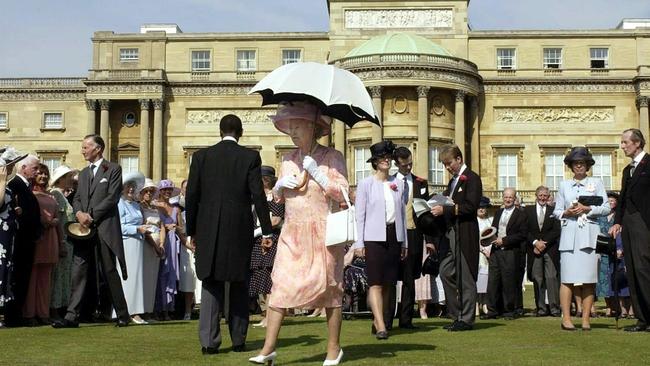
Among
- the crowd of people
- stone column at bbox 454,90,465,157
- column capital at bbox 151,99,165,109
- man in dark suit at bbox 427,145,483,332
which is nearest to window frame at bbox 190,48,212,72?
column capital at bbox 151,99,165,109

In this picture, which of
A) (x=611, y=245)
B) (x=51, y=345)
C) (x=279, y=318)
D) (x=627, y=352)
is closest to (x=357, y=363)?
(x=279, y=318)

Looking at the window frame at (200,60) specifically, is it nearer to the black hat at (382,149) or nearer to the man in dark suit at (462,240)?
the man in dark suit at (462,240)

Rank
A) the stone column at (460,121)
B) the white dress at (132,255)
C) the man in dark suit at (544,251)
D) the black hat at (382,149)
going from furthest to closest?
the stone column at (460,121), the man in dark suit at (544,251), the white dress at (132,255), the black hat at (382,149)

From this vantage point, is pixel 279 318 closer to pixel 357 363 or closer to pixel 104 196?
pixel 357 363

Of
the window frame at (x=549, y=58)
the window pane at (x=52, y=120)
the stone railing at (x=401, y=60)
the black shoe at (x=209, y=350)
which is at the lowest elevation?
the black shoe at (x=209, y=350)

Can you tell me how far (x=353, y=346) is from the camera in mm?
10297

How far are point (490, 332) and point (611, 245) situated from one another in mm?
1990

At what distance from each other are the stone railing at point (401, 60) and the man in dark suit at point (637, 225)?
35.9 meters

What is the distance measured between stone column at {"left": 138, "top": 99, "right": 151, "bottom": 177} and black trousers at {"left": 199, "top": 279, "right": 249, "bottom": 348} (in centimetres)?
4379

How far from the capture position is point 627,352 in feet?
31.4

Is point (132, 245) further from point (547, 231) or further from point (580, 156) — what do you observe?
point (547, 231)

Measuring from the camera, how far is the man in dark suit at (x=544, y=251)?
55.4 ft

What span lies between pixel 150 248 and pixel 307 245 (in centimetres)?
677

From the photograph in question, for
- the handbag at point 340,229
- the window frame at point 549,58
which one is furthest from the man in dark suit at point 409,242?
the window frame at point 549,58
